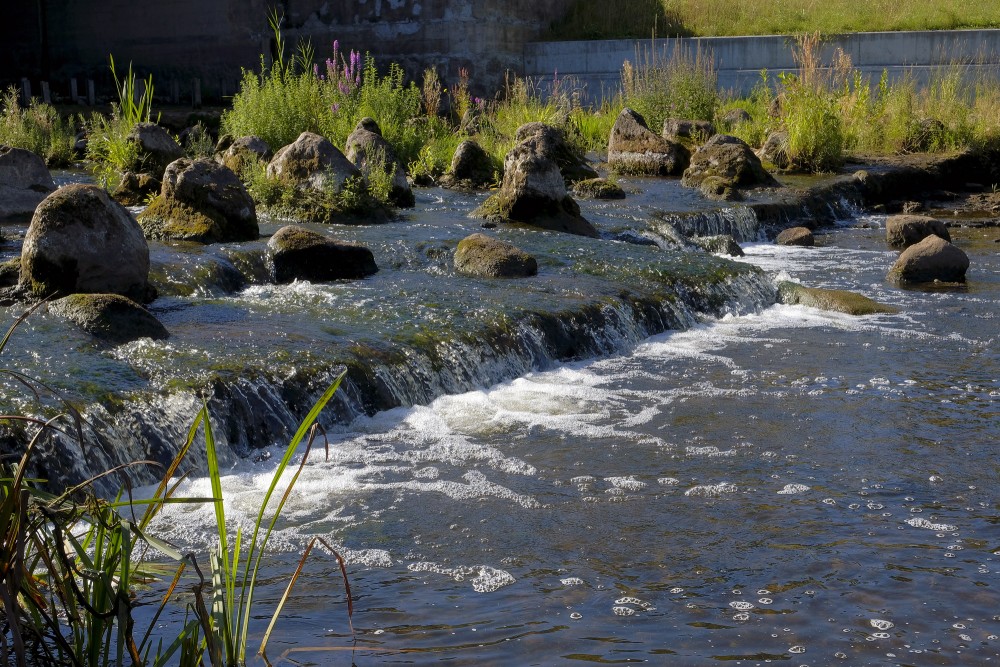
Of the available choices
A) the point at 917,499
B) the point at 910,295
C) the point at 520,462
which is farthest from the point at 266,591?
the point at 910,295

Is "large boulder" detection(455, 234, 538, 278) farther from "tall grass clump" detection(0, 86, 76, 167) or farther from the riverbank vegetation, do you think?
the riverbank vegetation

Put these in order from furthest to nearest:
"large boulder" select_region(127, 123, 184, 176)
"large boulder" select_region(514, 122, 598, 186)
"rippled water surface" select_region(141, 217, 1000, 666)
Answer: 1. "large boulder" select_region(514, 122, 598, 186)
2. "large boulder" select_region(127, 123, 184, 176)
3. "rippled water surface" select_region(141, 217, 1000, 666)

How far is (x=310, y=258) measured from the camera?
29.8 feet

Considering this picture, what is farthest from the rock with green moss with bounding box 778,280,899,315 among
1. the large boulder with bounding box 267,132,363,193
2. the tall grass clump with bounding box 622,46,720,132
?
the tall grass clump with bounding box 622,46,720,132

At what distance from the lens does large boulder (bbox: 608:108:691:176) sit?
655 inches

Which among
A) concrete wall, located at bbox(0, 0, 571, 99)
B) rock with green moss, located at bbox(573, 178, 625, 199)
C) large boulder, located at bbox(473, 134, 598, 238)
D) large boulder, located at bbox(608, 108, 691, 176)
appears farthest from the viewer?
concrete wall, located at bbox(0, 0, 571, 99)

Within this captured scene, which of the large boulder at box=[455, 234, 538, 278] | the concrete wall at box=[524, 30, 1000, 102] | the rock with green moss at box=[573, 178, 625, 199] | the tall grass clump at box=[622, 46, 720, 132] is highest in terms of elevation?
the concrete wall at box=[524, 30, 1000, 102]

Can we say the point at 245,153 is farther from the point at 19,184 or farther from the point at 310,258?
the point at 310,258

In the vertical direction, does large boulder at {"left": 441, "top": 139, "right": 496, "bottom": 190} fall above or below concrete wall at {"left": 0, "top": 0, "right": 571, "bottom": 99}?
below

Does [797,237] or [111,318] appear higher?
[111,318]

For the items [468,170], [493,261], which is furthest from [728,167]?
[493,261]

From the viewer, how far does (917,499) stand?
4926mm

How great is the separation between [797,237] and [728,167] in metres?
2.12

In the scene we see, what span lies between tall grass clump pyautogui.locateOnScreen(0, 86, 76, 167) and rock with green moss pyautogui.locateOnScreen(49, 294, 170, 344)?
9177 mm
